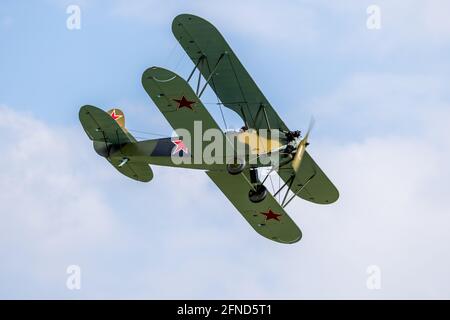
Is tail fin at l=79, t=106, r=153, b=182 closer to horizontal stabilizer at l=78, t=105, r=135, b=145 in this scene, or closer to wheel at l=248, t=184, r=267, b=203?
horizontal stabilizer at l=78, t=105, r=135, b=145

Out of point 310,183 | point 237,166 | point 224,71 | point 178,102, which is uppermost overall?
point 224,71

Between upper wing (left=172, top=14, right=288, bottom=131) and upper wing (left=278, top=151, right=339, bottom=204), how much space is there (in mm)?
1156

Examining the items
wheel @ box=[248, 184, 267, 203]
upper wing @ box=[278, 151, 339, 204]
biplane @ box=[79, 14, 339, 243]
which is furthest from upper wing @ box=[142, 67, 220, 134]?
upper wing @ box=[278, 151, 339, 204]

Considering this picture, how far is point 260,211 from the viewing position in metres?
23.1

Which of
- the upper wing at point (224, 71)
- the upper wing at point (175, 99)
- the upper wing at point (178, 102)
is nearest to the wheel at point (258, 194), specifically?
the upper wing at point (224, 71)

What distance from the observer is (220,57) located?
845 inches

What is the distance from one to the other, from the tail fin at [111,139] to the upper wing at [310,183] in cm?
270

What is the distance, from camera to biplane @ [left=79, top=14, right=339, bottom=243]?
20781 millimetres

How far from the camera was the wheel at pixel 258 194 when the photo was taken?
73.1 ft

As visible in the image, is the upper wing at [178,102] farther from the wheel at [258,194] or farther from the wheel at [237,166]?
the wheel at [258,194]

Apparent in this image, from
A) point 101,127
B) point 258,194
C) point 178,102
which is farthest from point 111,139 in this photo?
point 258,194

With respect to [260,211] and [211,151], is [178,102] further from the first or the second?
[260,211]

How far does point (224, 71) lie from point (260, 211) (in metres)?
3.00
